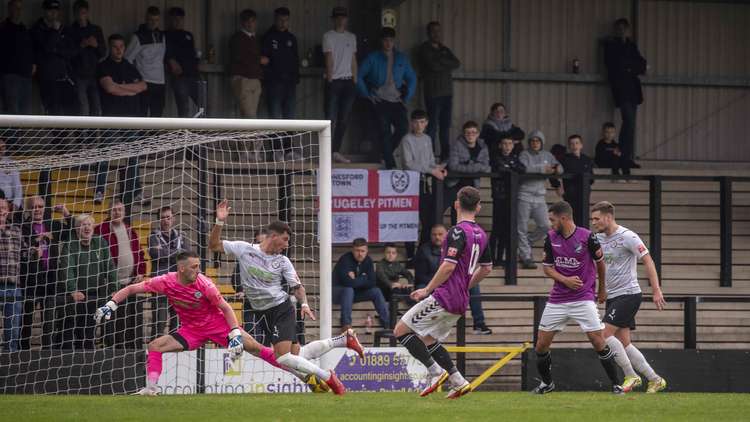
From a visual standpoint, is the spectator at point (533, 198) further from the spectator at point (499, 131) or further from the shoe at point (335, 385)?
the shoe at point (335, 385)

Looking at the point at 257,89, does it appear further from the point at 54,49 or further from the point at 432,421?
the point at 432,421

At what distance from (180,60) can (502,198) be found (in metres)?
5.15

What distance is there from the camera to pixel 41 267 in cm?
1452

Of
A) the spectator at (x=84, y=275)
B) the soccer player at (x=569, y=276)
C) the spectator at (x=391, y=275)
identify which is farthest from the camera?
the spectator at (x=391, y=275)

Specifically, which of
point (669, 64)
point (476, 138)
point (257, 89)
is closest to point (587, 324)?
point (476, 138)

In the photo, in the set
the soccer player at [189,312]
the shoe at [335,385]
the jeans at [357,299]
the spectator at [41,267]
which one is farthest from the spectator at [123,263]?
the shoe at [335,385]

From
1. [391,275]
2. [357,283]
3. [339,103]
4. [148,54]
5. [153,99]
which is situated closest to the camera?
[357,283]

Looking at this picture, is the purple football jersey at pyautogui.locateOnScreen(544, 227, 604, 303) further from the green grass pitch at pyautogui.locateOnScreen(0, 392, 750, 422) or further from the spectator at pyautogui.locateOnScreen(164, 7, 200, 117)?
the spectator at pyautogui.locateOnScreen(164, 7, 200, 117)

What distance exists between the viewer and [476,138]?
18.3 meters

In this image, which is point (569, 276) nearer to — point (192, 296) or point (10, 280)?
point (192, 296)

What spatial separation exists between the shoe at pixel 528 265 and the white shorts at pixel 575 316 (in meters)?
6.44

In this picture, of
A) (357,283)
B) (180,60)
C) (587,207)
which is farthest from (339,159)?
(587,207)

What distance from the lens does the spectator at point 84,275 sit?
1419 cm

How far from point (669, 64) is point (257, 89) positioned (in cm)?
809
